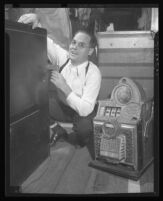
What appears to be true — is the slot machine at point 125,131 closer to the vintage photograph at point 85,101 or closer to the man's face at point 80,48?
the vintage photograph at point 85,101

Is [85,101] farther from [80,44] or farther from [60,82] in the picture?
[80,44]

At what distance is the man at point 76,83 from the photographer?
5.97 feet

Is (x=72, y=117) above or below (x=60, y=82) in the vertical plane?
below

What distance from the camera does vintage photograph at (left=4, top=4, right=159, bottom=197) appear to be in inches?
70.7

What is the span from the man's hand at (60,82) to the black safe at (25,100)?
42 mm

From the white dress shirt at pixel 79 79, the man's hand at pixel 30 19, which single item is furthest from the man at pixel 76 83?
the man's hand at pixel 30 19

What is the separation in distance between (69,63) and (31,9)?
0.33m

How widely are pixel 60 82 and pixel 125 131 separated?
420 millimetres

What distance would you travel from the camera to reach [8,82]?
1743 mm

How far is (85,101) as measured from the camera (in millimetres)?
1840

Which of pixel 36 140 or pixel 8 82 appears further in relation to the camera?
pixel 36 140

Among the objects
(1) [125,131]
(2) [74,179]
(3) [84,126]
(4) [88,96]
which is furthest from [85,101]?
(2) [74,179]
